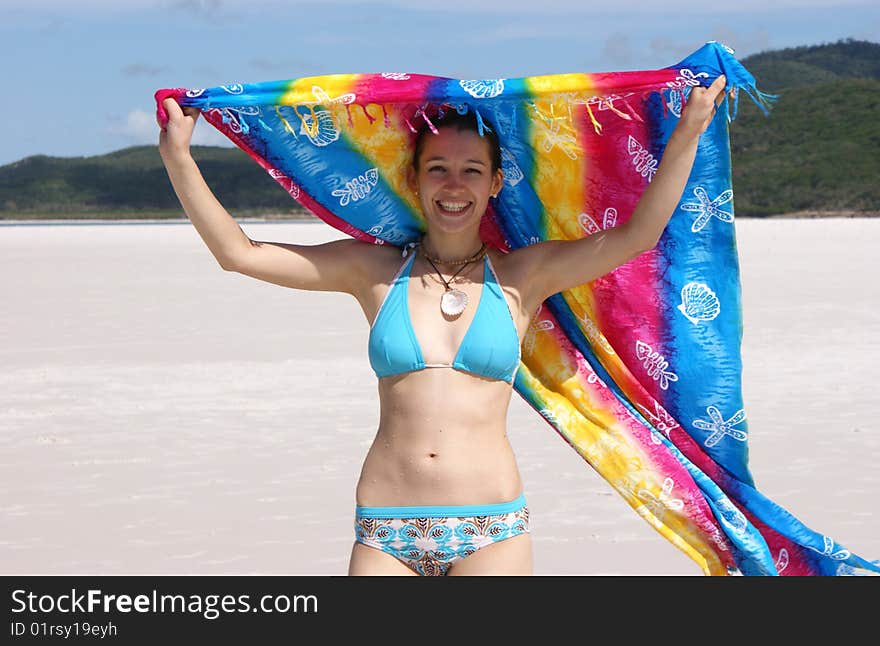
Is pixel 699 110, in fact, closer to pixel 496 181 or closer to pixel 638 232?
pixel 638 232

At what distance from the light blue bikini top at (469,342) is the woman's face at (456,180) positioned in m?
0.21

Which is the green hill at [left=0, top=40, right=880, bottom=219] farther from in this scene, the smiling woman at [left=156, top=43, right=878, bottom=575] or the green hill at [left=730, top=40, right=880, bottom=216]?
the smiling woman at [left=156, top=43, right=878, bottom=575]

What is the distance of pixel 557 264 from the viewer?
135 inches

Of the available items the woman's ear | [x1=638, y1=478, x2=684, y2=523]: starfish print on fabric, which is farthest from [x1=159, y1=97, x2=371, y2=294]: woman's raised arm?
[x1=638, y1=478, x2=684, y2=523]: starfish print on fabric

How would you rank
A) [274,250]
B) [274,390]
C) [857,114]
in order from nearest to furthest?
[274,250] → [274,390] → [857,114]

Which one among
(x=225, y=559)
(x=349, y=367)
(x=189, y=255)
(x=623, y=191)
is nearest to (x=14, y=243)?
(x=189, y=255)

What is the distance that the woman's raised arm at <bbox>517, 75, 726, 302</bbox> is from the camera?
3291 mm

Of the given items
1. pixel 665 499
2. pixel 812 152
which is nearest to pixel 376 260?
pixel 665 499

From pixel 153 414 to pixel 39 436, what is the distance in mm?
865

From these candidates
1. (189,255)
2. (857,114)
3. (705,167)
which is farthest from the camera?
(857,114)

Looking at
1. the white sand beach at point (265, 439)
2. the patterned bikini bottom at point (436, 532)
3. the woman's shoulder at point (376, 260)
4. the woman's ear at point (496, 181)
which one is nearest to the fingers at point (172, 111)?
the woman's shoulder at point (376, 260)

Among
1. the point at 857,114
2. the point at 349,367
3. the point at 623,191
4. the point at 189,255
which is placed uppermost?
the point at 857,114

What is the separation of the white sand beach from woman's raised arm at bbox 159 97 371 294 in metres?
2.21

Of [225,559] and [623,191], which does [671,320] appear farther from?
[225,559]
